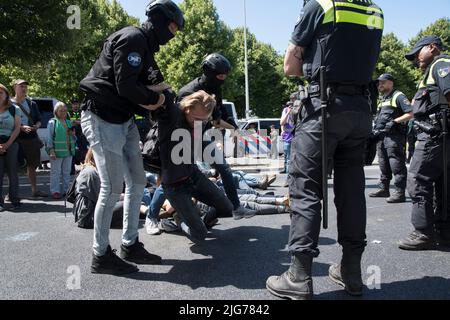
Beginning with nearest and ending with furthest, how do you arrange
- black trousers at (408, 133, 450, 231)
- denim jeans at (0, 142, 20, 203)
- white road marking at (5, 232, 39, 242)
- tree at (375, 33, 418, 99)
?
black trousers at (408, 133, 450, 231) < white road marking at (5, 232, 39, 242) < denim jeans at (0, 142, 20, 203) < tree at (375, 33, 418, 99)

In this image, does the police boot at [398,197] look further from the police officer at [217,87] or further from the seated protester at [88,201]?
the seated protester at [88,201]

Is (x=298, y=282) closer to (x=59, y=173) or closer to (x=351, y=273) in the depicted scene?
(x=351, y=273)

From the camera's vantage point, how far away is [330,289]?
2588 mm

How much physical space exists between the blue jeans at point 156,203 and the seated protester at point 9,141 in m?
2.56

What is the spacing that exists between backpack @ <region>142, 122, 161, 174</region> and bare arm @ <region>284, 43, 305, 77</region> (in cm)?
141

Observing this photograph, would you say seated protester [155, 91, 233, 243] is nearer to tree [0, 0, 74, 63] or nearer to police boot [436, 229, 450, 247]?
police boot [436, 229, 450, 247]

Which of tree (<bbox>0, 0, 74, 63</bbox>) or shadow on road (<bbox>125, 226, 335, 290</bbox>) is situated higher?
tree (<bbox>0, 0, 74, 63</bbox>)

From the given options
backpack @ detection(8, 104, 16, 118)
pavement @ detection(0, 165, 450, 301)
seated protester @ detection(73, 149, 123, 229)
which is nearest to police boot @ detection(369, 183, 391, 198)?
pavement @ detection(0, 165, 450, 301)

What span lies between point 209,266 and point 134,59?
1679 millimetres

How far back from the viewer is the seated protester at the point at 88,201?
4.38 meters

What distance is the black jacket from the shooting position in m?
2.64

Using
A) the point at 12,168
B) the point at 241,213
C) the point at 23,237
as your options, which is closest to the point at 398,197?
the point at 241,213

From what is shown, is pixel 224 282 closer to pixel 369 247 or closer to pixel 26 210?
pixel 369 247

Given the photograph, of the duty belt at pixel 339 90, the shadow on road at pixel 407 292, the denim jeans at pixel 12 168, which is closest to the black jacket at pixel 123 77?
the duty belt at pixel 339 90
